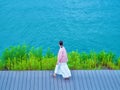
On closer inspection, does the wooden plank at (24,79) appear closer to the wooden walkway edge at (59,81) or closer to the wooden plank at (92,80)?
the wooden walkway edge at (59,81)

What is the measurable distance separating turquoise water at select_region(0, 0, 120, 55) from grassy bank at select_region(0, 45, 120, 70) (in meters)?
2.18

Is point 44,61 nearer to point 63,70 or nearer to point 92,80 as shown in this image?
point 63,70

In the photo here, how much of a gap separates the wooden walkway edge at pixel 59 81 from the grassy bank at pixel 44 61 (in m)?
0.76

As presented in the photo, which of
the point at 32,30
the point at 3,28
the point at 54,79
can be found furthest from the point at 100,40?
the point at 54,79

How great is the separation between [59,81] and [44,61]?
152cm

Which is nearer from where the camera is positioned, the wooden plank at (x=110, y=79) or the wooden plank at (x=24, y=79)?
the wooden plank at (x=24, y=79)

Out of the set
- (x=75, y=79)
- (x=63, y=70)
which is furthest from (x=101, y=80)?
(x=63, y=70)

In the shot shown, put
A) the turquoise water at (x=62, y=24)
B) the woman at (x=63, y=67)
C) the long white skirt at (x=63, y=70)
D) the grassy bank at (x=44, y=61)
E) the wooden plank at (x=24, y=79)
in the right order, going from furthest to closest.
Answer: the turquoise water at (x=62, y=24), the grassy bank at (x=44, y=61), the long white skirt at (x=63, y=70), the woman at (x=63, y=67), the wooden plank at (x=24, y=79)

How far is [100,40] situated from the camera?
1400cm

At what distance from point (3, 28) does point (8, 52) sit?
3983 millimetres

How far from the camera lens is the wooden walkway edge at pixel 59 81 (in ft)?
28.9

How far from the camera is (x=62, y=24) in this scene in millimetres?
15008

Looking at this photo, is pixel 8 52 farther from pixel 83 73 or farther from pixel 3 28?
pixel 3 28

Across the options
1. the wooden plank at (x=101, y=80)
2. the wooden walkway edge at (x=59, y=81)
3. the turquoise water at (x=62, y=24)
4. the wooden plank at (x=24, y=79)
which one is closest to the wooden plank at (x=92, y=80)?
the wooden walkway edge at (x=59, y=81)
